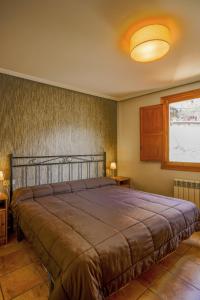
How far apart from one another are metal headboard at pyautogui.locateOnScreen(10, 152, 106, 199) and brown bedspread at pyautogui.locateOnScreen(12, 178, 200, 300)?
0.37 meters

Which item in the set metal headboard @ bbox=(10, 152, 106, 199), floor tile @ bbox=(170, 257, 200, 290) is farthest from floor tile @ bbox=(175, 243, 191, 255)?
metal headboard @ bbox=(10, 152, 106, 199)

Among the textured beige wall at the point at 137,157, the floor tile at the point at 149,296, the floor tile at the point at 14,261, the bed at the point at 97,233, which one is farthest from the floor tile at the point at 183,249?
the floor tile at the point at 14,261

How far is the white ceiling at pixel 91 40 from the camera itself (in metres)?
1.47

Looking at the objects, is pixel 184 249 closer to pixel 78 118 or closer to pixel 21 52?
pixel 78 118

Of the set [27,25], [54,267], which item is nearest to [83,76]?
[27,25]

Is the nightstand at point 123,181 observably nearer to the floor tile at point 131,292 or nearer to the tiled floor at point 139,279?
the tiled floor at point 139,279

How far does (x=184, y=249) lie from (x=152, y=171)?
1.65 m

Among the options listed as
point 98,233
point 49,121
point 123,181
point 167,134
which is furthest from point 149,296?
point 49,121

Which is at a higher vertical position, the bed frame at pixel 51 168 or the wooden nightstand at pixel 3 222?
the bed frame at pixel 51 168

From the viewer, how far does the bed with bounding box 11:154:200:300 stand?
45.4 inches

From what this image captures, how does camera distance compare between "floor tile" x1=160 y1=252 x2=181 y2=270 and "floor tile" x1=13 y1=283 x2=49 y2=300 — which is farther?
"floor tile" x1=160 y1=252 x2=181 y2=270

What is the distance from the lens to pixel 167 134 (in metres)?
3.41

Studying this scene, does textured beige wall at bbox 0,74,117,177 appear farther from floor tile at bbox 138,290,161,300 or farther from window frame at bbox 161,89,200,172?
floor tile at bbox 138,290,161,300

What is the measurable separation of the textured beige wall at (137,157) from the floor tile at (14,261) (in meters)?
2.62
